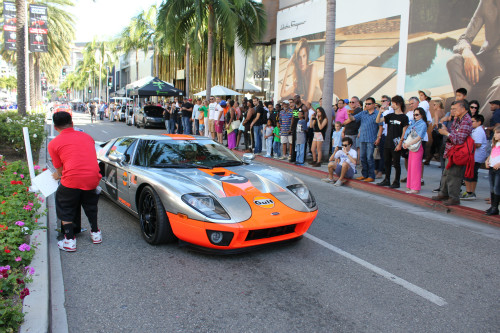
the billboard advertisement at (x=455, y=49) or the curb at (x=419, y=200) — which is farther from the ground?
the billboard advertisement at (x=455, y=49)

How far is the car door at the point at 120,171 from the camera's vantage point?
5305mm

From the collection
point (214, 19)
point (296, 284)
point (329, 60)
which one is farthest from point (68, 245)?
point (214, 19)

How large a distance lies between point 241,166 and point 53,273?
2.62m

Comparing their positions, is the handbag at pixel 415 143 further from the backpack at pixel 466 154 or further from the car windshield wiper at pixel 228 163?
the car windshield wiper at pixel 228 163

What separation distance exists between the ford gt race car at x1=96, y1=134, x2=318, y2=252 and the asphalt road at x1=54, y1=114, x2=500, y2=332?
30 cm

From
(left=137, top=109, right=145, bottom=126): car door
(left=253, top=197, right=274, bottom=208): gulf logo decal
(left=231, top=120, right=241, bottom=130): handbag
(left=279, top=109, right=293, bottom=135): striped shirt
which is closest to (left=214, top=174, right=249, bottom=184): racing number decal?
(left=253, top=197, right=274, bottom=208): gulf logo decal

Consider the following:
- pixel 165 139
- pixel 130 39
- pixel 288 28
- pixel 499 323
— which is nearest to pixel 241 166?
pixel 165 139

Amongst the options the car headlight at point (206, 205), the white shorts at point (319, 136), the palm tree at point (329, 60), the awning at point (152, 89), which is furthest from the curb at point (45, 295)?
the awning at point (152, 89)

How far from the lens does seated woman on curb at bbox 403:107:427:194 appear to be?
7.53 m

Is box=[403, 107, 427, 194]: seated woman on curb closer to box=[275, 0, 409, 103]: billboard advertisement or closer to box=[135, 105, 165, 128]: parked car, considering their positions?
box=[275, 0, 409, 103]: billboard advertisement

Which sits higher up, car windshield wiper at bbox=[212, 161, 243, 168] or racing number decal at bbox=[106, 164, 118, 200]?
car windshield wiper at bbox=[212, 161, 243, 168]

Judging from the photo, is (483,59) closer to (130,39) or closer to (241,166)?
(241,166)

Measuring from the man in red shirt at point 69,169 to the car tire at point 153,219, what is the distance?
62cm

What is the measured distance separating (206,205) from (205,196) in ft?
0.36
